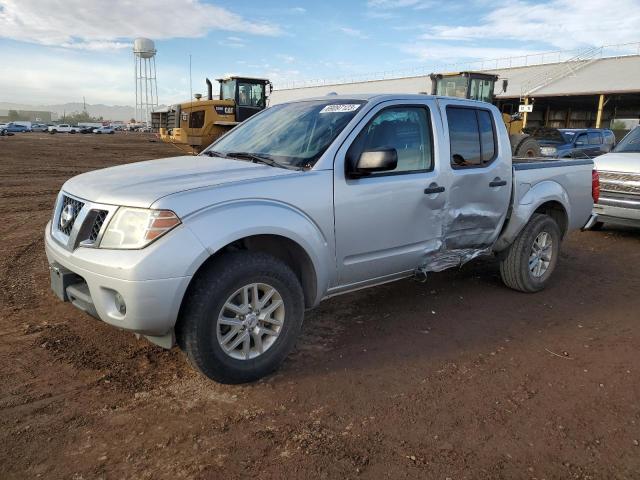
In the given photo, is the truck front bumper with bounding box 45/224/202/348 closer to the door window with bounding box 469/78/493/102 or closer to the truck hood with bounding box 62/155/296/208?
the truck hood with bounding box 62/155/296/208

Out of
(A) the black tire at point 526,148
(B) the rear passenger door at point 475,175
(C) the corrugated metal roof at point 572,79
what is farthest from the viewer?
(C) the corrugated metal roof at point 572,79

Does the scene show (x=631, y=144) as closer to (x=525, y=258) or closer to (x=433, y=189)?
(x=525, y=258)

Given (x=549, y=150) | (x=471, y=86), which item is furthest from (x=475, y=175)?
(x=549, y=150)

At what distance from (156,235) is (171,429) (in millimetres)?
1101

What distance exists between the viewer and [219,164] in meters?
3.82

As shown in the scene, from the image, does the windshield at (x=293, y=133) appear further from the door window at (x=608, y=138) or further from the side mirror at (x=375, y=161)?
the door window at (x=608, y=138)

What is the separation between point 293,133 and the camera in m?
4.06

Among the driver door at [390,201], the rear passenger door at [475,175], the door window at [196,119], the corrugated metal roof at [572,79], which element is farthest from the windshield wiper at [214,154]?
the corrugated metal roof at [572,79]

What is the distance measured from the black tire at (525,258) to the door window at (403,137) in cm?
158

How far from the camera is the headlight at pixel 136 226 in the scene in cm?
289

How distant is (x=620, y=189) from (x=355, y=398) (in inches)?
248

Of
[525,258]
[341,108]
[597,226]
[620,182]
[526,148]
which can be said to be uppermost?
[341,108]

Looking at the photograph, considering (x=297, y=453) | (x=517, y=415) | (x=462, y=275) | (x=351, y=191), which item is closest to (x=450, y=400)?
(x=517, y=415)

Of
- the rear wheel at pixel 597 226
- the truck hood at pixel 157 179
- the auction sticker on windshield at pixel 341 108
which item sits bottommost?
the rear wheel at pixel 597 226
